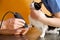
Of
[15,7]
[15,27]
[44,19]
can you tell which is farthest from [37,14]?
[15,7]

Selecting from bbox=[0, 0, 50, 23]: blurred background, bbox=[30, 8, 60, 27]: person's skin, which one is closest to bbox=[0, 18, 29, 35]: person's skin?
bbox=[30, 8, 60, 27]: person's skin

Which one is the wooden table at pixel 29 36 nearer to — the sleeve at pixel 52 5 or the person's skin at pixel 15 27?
the person's skin at pixel 15 27

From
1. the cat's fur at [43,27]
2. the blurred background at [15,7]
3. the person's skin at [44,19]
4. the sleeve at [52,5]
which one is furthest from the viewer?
the blurred background at [15,7]

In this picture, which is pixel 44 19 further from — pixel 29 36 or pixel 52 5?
pixel 52 5

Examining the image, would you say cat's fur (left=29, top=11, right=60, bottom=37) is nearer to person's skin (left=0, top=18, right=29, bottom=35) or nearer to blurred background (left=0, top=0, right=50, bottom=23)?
person's skin (left=0, top=18, right=29, bottom=35)

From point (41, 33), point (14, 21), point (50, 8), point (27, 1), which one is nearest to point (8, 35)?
point (14, 21)

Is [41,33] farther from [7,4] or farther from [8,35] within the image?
[7,4]

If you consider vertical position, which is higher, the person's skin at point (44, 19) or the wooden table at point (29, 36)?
the person's skin at point (44, 19)

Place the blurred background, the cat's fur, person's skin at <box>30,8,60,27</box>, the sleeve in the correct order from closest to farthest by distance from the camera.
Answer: person's skin at <box>30,8,60,27</box> < the cat's fur < the sleeve < the blurred background

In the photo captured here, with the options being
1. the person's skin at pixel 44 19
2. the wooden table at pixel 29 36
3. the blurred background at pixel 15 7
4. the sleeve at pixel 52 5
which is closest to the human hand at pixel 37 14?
the person's skin at pixel 44 19

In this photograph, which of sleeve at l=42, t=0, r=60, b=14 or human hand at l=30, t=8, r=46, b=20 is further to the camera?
sleeve at l=42, t=0, r=60, b=14

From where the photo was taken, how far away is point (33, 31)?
1157mm

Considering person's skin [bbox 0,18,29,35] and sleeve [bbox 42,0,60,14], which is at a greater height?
sleeve [bbox 42,0,60,14]

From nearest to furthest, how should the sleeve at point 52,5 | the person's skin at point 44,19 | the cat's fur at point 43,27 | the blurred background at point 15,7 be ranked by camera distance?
1. the person's skin at point 44,19
2. the cat's fur at point 43,27
3. the sleeve at point 52,5
4. the blurred background at point 15,7
